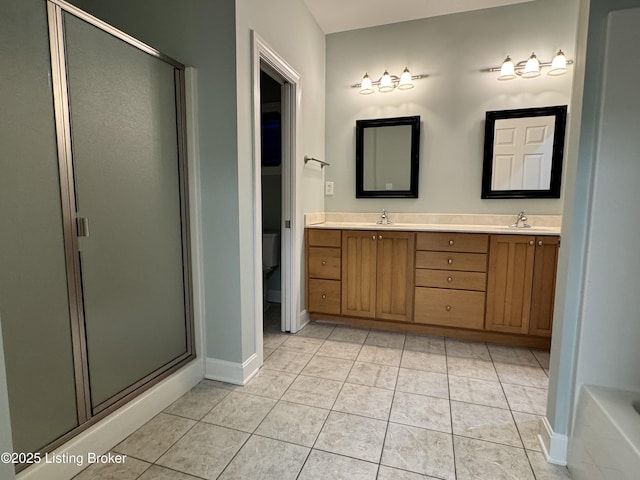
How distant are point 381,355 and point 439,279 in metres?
0.73

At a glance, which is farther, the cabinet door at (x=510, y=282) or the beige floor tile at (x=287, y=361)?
the cabinet door at (x=510, y=282)

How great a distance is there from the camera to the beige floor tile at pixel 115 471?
126 centimetres

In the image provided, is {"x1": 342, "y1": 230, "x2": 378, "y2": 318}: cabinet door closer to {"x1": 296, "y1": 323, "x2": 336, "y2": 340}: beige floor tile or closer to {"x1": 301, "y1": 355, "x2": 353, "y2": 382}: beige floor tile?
{"x1": 296, "y1": 323, "x2": 336, "y2": 340}: beige floor tile

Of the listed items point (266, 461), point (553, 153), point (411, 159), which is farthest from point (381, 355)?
point (553, 153)

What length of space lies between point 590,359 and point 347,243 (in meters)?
1.71

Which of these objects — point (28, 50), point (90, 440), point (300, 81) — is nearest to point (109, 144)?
point (28, 50)

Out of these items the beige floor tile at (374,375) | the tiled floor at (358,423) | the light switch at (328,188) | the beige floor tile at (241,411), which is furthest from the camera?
the light switch at (328,188)

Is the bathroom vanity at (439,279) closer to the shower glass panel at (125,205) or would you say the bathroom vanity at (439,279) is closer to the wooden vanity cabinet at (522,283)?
the wooden vanity cabinet at (522,283)

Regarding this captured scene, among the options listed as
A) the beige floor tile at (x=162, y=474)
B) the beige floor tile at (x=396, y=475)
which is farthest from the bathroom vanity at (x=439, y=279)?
the beige floor tile at (x=162, y=474)

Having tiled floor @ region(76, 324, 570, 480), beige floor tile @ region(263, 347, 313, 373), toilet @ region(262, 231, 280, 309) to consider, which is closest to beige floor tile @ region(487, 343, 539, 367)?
tiled floor @ region(76, 324, 570, 480)

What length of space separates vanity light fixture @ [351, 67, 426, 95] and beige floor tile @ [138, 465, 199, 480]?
295 centimetres

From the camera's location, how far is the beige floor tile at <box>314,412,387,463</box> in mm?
1389

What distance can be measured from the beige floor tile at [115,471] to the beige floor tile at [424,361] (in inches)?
59.7

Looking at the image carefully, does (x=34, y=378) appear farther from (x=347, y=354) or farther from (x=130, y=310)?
(x=347, y=354)
